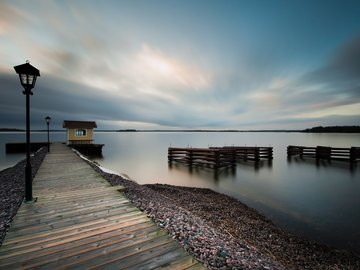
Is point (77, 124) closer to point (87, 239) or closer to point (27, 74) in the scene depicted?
point (27, 74)

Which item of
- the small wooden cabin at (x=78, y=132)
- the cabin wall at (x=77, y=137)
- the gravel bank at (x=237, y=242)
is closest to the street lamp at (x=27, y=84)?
the gravel bank at (x=237, y=242)

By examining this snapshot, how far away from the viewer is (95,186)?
22.9 feet

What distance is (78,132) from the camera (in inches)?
1382

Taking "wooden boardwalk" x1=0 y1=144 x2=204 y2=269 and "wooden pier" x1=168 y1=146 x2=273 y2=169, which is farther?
"wooden pier" x1=168 y1=146 x2=273 y2=169

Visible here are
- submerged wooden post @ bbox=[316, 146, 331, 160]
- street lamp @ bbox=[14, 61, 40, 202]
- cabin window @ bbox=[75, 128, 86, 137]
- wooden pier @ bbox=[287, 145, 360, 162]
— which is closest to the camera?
street lamp @ bbox=[14, 61, 40, 202]

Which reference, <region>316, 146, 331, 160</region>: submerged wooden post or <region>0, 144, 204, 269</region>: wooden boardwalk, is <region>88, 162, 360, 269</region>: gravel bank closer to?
<region>0, 144, 204, 269</region>: wooden boardwalk

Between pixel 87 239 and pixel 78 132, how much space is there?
1438 inches

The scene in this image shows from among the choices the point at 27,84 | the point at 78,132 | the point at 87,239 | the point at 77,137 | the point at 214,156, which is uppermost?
the point at 27,84

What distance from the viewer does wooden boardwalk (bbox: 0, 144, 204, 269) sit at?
277 cm

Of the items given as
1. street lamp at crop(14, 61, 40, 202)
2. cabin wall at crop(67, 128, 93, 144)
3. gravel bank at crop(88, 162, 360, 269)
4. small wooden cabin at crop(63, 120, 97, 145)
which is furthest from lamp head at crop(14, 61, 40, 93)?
cabin wall at crop(67, 128, 93, 144)

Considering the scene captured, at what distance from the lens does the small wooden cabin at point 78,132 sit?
3391 cm

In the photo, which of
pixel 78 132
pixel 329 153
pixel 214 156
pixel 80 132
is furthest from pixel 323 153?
pixel 78 132

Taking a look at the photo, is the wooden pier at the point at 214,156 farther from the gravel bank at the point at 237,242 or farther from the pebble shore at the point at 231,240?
the pebble shore at the point at 231,240

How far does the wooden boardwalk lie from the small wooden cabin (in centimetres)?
3293
